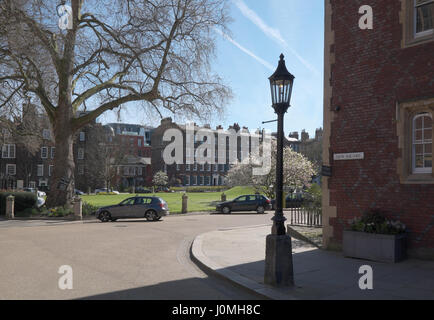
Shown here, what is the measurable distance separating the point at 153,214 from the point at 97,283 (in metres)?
14.8

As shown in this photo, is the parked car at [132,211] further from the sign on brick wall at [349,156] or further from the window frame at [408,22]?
the window frame at [408,22]

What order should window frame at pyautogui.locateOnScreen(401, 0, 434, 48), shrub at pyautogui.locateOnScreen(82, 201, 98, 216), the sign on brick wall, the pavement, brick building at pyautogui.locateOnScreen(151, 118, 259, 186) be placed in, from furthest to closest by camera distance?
brick building at pyautogui.locateOnScreen(151, 118, 259, 186)
shrub at pyautogui.locateOnScreen(82, 201, 98, 216)
the sign on brick wall
window frame at pyautogui.locateOnScreen(401, 0, 434, 48)
the pavement

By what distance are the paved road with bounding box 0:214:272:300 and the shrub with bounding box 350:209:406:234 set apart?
13.5ft

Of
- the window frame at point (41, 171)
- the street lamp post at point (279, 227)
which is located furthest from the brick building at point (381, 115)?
the window frame at point (41, 171)

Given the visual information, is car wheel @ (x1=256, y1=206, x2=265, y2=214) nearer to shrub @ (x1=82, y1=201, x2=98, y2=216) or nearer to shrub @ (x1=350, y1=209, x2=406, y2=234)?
shrub @ (x1=82, y1=201, x2=98, y2=216)

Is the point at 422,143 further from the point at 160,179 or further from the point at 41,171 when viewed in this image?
the point at 160,179

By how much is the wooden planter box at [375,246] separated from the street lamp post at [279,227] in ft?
10.7

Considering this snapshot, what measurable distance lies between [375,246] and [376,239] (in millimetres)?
168

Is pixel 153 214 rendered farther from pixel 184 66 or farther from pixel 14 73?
pixel 14 73

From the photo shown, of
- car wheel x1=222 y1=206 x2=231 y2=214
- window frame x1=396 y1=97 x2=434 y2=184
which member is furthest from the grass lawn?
window frame x1=396 y1=97 x2=434 y2=184

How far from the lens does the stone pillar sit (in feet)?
21.4

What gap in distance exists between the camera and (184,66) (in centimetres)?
2155

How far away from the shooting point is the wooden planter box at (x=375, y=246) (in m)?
8.51
